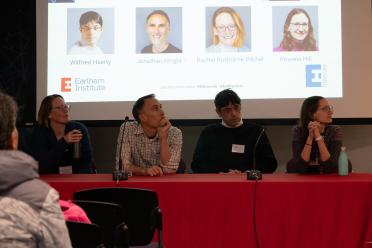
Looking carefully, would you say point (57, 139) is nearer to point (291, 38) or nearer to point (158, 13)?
point (158, 13)

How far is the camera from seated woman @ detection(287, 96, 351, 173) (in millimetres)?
3281

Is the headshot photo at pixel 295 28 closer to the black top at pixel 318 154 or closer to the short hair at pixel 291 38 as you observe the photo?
the short hair at pixel 291 38

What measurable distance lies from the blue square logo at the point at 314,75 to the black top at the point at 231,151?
768mm

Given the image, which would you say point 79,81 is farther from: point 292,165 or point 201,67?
point 292,165

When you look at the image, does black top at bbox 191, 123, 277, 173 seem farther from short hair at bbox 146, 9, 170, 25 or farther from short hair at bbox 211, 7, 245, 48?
short hair at bbox 146, 9, 170, 25

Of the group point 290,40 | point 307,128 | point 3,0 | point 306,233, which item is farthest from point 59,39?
point 306,233

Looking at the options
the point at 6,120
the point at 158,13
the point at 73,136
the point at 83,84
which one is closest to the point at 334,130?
the point at 73,136

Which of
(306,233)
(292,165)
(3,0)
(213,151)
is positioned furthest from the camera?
(3,0)

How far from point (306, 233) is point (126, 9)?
2.57 meters

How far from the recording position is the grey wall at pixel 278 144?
4641mm

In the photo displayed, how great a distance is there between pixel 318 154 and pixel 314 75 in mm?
1143

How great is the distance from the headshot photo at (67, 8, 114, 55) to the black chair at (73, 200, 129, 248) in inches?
98.4

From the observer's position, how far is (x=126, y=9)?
4.40 meters

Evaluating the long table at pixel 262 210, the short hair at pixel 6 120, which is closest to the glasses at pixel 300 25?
the long table at pixel 262 210
